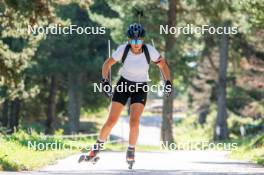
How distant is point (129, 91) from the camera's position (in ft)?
39.0

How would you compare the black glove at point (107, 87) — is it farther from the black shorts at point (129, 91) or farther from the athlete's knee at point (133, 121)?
the athlete's knee at point (133, 121)

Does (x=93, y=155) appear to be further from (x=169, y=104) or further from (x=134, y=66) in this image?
(x=169, y=104)

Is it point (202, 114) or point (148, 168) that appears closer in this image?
point (148, 168)

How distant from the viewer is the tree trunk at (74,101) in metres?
51.5

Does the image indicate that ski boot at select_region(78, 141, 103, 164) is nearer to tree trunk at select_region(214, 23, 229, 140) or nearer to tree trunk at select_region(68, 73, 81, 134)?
tree trunk at select_region(214, 23, 229, 140)

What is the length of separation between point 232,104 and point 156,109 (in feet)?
208

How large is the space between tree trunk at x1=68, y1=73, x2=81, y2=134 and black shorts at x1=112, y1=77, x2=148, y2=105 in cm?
3945

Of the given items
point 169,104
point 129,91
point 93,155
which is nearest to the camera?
point 93,155

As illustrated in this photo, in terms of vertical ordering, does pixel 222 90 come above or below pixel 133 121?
above

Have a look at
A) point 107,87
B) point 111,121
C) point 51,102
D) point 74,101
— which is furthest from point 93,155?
point 51,102

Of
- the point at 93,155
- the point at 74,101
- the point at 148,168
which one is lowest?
the point at 148,168

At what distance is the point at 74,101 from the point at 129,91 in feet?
131

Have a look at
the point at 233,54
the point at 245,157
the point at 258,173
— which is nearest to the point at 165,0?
the point at 233,54

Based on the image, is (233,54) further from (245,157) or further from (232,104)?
(245,157)
